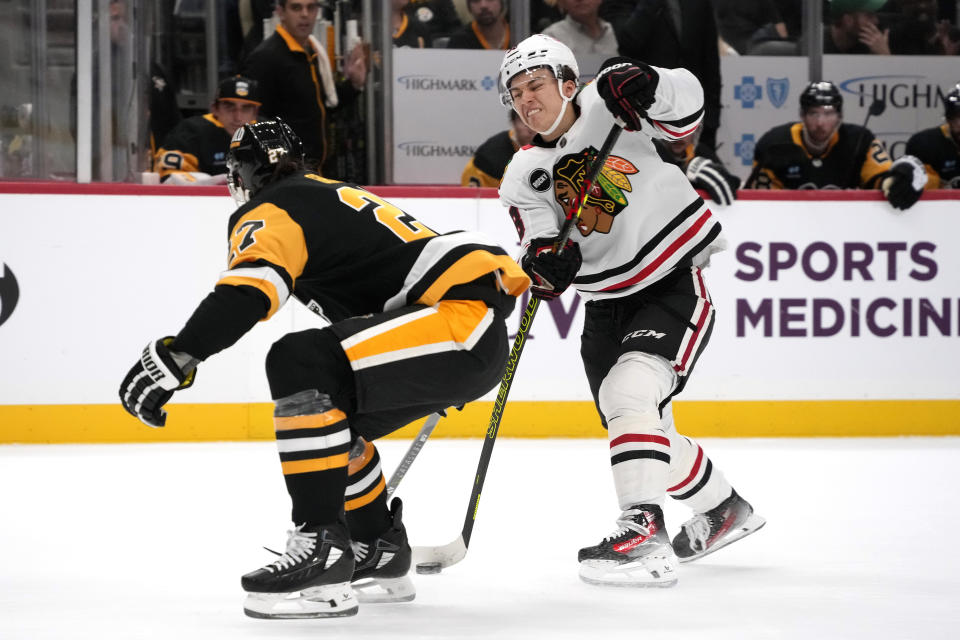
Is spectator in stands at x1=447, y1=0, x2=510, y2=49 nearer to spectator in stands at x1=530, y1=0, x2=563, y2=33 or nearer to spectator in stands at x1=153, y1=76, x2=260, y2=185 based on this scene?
spectator in stands at x1=530, y1=0, x2=563, y2=33

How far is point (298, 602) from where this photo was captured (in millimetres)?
2309

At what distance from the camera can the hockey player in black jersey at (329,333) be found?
217 cm

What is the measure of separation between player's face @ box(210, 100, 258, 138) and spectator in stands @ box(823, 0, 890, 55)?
251 cm

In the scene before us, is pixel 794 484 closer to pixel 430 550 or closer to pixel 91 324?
pixel 430 550

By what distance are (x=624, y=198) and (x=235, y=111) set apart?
2588mm

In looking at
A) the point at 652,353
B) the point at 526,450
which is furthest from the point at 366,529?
the point at 526,450

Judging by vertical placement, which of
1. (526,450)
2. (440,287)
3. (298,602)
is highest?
(440,287)

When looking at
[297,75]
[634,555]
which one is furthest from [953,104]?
[634,555]

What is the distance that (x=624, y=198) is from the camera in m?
2.80

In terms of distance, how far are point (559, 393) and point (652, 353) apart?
2.17m

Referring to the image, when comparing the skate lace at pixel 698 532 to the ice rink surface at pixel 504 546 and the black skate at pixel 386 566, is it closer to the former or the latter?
the ice rink surface at pixel 504 546

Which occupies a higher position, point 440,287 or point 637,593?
point 440,287

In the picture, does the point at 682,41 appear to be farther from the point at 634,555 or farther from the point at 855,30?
the point at 634,555

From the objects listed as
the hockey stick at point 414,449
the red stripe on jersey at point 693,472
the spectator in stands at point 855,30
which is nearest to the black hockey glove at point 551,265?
the hockey stick at point 414,449
